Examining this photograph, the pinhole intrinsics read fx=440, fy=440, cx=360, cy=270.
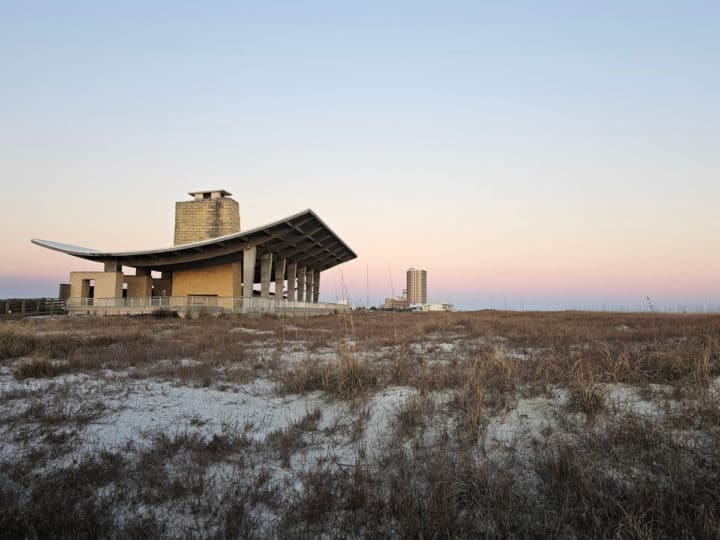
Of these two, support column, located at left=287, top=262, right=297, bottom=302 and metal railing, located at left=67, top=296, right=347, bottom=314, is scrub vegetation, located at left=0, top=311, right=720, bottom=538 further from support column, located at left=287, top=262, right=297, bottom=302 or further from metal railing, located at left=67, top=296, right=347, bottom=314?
support column, located at left=287, top=262, right=297, bottom=302

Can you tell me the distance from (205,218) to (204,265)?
6.99 meters

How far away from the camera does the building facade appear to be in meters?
32.2

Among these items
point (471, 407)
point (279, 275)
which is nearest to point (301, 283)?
point (279, 275)

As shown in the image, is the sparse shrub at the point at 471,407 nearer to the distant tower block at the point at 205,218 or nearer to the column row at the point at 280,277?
the column row at the point at 280,277

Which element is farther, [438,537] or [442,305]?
[442,305]

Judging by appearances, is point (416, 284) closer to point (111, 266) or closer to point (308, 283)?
point (308, 283)

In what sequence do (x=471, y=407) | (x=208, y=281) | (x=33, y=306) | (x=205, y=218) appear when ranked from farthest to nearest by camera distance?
1. (x=205, y=218)
2. (x=208, y=281)
3. (x=33, y=306)
4. (x=471, y=407)

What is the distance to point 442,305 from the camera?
95.6 meters

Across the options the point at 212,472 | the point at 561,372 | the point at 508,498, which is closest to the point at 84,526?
the point at 212,472

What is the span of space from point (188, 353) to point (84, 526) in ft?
23.3

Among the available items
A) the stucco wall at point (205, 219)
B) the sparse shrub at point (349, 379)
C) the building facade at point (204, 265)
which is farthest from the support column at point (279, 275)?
the sparse shrub at point (349, 379)

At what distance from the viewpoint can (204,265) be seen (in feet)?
124

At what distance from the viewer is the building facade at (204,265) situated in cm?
3225

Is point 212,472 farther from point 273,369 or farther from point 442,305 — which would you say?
point 442,305
